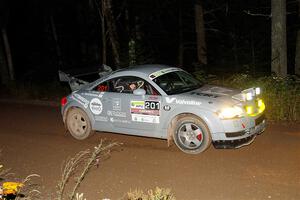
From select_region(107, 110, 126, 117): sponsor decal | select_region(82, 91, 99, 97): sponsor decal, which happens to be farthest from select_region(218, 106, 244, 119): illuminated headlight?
select_region(82, 91, 99, 97): sponsor decal

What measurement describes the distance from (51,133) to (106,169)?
361cm

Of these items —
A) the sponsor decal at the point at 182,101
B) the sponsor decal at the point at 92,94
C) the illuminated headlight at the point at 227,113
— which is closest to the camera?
the illuminated headlight at the point at 227,113

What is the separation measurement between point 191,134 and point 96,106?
92.5 inches

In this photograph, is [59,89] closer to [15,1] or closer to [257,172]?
[257,172]

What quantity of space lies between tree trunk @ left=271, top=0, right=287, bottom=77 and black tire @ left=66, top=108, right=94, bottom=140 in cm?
567

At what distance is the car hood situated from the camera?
829cm

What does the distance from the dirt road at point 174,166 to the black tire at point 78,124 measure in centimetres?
16

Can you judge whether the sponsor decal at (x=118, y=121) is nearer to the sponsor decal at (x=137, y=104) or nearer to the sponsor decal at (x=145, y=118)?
the sponsor decal at (x=145, y=118)

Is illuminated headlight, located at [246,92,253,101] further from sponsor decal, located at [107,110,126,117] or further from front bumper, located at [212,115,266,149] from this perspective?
sponsor decal, located at [107,110,126,117]

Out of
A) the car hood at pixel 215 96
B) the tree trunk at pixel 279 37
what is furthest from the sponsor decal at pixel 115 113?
the tree trunk at pixel 279 37

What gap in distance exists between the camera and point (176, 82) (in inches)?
376

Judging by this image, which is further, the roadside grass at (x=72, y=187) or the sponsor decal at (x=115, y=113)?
the sponsor decal at (x=115, y=113)

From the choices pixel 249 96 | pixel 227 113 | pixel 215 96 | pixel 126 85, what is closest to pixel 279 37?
pixel 249 96

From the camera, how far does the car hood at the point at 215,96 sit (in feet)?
27.2
